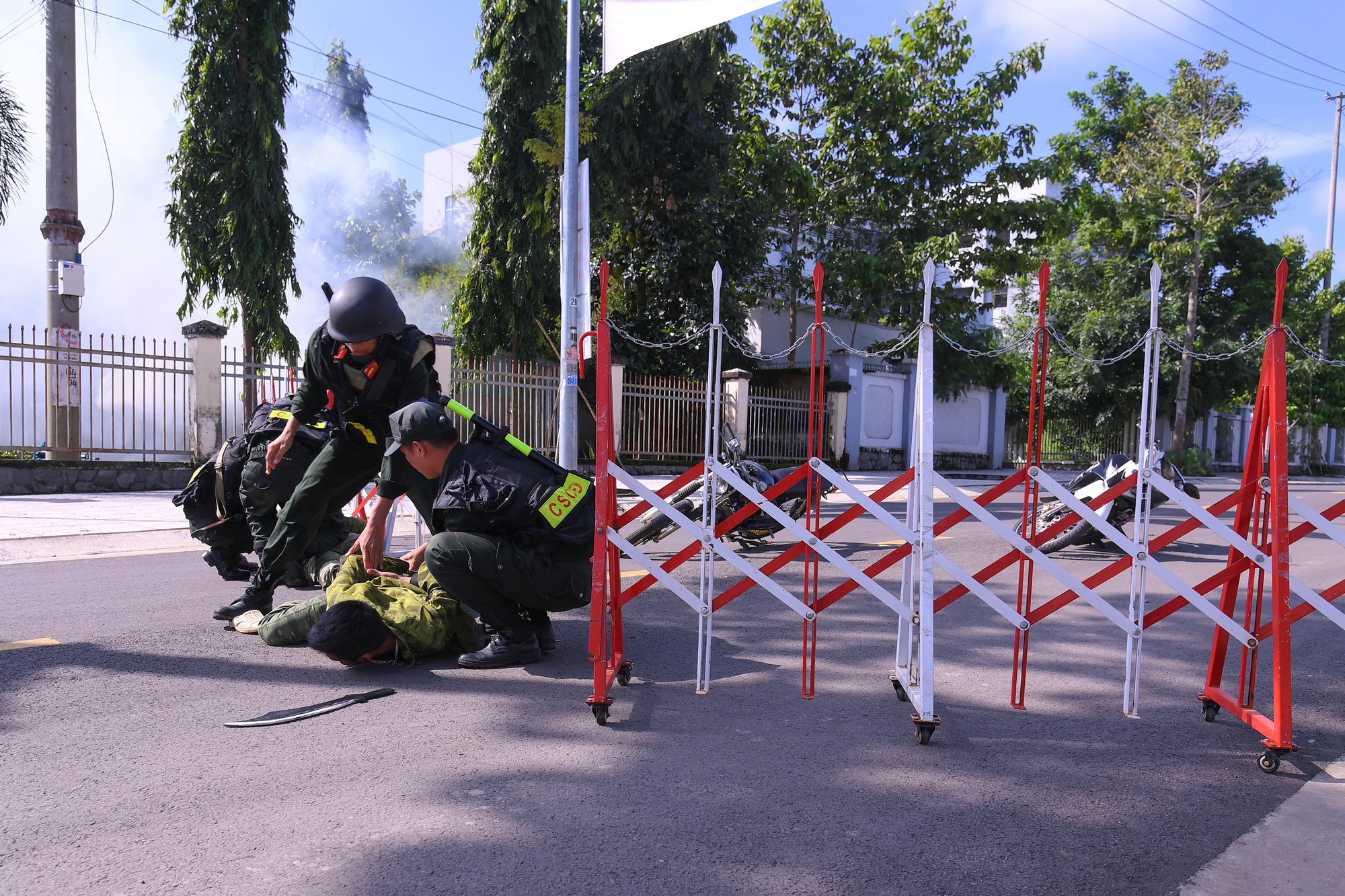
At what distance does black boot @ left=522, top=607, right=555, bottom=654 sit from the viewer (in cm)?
432

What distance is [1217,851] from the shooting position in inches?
99.3

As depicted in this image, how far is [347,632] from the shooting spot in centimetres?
382

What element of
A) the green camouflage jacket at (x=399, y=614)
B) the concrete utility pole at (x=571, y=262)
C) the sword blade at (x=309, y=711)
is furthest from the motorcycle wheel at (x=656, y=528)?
the concrete utility pole at (x=571, y=262)

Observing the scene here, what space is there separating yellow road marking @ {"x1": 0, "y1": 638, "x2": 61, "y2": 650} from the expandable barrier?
8.89 ft

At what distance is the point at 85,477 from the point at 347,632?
393 inches

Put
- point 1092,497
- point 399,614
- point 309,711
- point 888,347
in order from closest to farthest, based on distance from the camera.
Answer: point 309,711 → point 399,614 → point 1092,497 → point 888,347

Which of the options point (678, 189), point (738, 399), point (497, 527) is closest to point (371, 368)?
point (497, 527)

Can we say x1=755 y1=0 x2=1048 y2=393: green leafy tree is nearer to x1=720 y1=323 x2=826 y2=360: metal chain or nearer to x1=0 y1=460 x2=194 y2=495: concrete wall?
x1=720 y1=323 x2=826 y2=360: metal chain

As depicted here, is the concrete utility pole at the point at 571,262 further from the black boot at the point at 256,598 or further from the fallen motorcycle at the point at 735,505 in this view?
the black boot at the point at 256,598

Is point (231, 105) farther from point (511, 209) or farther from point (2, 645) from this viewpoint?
point (2, 645)

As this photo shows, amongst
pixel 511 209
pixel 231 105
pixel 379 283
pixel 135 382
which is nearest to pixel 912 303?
pixel 511 209

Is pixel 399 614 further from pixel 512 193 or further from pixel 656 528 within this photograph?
pixel 512 193

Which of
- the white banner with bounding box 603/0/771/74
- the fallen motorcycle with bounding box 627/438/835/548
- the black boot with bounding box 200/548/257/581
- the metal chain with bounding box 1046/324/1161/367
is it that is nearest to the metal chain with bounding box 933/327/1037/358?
the metal chain with bounding box 1046/324/1161/367

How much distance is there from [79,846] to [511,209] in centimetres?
1515
